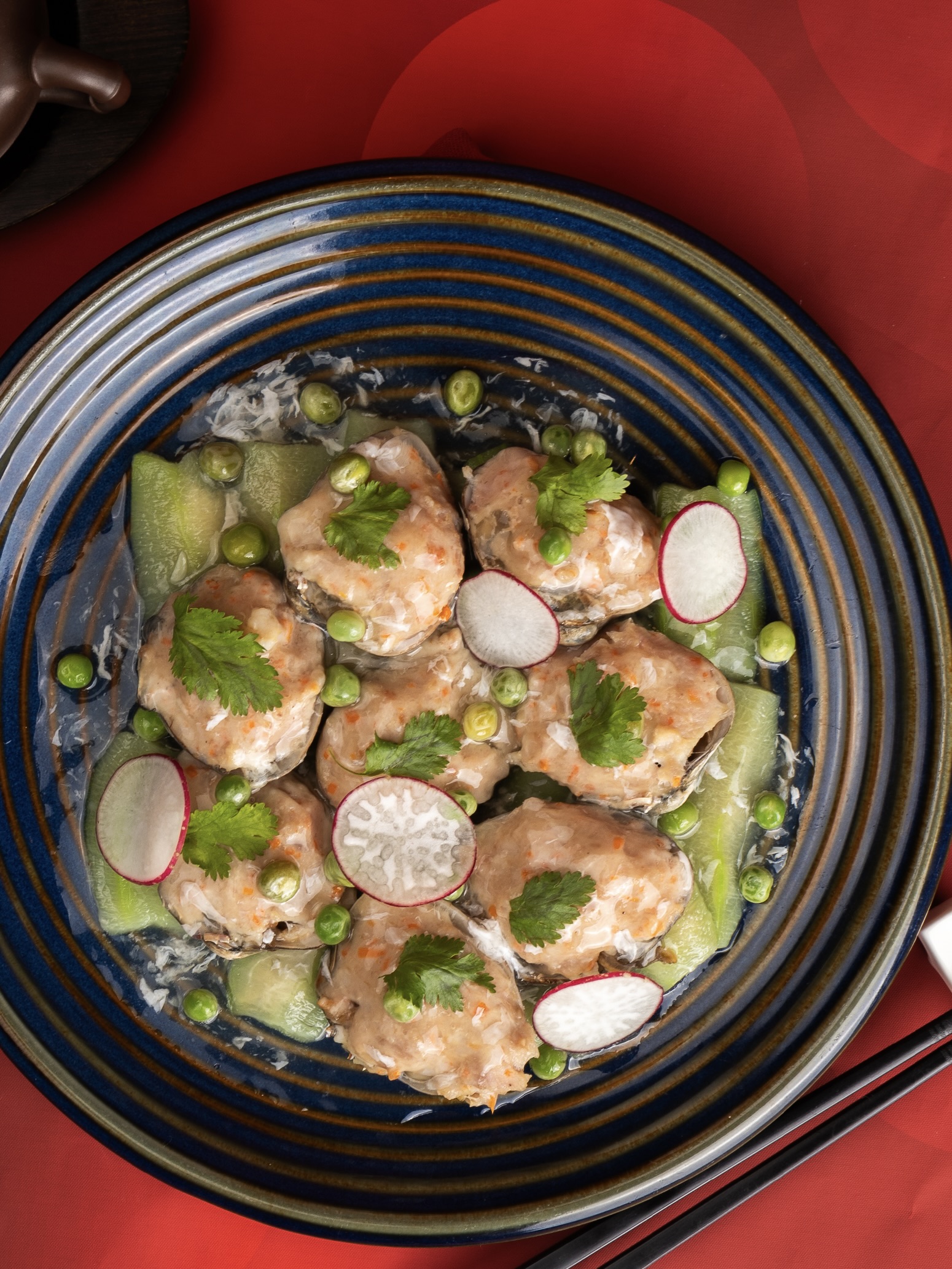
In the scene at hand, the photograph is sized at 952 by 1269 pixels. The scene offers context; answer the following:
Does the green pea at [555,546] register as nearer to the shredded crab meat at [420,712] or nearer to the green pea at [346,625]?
the shredded crab meat at [420,712]

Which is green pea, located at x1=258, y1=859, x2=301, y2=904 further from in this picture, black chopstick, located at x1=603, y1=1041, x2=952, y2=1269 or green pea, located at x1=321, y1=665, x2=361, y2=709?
black chopstick, located at x1=603, y1=1041, x2=952, y2=1269

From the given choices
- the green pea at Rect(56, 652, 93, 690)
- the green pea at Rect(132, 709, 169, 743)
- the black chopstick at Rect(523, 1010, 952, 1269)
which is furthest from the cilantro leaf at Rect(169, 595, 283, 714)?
the black chopstick at Rect(523, 1010, 952, 1269)

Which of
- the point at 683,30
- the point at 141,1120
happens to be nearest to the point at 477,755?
the point at 141,1120

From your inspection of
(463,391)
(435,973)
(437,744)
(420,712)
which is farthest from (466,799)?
(463,391)

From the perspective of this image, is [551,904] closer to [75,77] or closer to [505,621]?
[505,621]

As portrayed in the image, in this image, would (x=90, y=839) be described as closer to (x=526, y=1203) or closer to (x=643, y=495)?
(x=526, y=1203)

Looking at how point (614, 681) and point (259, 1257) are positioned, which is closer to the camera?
point (614, 681)

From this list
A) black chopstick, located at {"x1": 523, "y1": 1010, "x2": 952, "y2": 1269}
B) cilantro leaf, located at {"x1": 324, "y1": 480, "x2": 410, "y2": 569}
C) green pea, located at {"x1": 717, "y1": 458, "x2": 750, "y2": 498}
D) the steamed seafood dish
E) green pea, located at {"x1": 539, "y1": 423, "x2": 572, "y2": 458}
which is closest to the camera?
cilantro leaf, located at {"x1": 324, "y1": 480, "x2": 410, "y2": 569}
